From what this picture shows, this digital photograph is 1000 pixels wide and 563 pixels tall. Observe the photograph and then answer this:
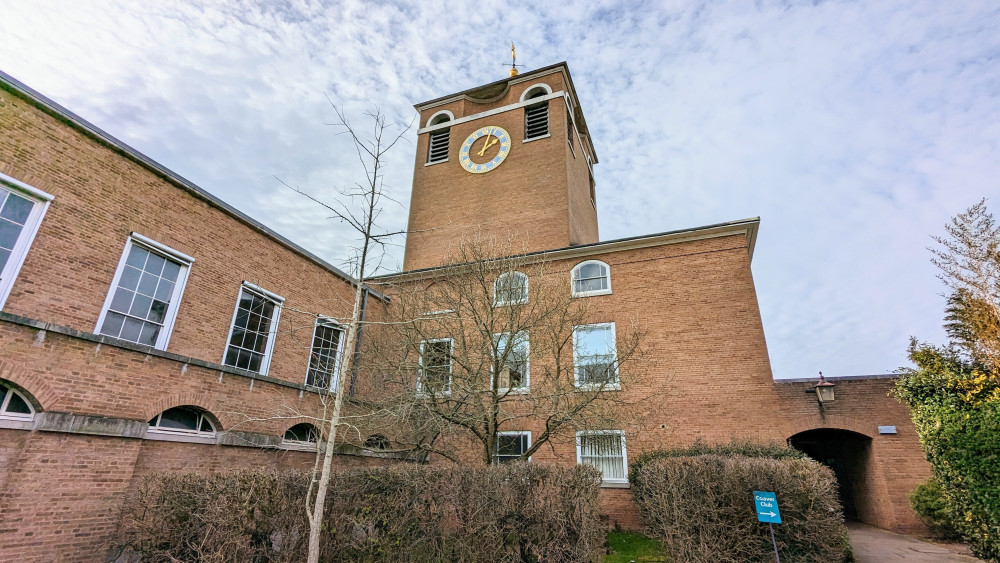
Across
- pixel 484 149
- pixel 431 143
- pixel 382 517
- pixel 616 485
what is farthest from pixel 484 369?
pixel 431 143

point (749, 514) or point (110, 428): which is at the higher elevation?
point (110, 428)

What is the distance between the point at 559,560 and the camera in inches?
260

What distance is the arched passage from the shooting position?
12398mm

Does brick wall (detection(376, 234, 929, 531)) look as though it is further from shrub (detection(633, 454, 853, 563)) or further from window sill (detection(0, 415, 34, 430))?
window sill (detection(0, 415, 34, 430))

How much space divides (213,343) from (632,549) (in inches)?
417

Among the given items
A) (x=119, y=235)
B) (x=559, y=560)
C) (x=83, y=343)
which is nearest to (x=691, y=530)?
(x=559, y=560)

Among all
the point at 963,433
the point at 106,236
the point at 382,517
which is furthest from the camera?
the point at 963,433

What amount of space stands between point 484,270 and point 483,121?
13.5m

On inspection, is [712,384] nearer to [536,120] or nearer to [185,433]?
[185,433]

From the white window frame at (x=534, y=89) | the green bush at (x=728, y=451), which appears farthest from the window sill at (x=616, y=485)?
the white window frame at (x=534, y=89)

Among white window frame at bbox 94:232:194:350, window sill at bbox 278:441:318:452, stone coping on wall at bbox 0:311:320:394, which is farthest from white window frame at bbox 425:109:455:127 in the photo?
window sill at bbox 278:441:318:452

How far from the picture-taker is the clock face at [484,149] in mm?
20875

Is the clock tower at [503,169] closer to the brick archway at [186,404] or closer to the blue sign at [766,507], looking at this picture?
the brick archway at [186,404]

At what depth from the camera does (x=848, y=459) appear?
45.0ft
